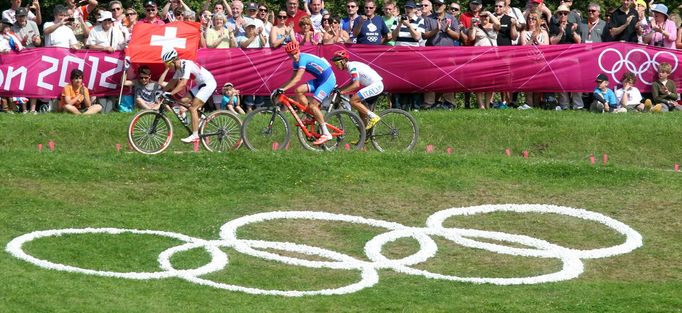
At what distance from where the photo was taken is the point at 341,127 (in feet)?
95.0

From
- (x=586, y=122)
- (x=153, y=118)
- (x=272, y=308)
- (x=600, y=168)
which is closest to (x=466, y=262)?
(x=272, y=308)

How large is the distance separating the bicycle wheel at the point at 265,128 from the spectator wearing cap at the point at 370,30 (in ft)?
19.5

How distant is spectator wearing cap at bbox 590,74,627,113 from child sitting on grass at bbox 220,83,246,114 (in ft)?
30.6

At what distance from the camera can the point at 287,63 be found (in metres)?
33.8

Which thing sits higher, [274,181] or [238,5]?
[238,5]

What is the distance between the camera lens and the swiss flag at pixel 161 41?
3331cm

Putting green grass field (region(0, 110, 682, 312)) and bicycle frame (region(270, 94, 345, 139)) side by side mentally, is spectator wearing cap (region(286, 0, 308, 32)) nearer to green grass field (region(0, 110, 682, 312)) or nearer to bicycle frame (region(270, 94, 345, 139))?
green grass field (region(0, 110, 682, 312))

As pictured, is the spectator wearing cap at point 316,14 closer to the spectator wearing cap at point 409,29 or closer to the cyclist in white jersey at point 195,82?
the spectator wearing cap at point 409,29

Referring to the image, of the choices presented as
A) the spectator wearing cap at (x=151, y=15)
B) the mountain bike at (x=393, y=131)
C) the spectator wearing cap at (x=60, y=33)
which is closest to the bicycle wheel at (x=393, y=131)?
the mountain bike at (x=393, y=131)

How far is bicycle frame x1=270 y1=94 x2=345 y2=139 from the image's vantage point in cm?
2825

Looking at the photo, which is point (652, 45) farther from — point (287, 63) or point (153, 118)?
point (153, 118)

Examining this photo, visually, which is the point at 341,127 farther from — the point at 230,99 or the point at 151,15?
the point at 151,15

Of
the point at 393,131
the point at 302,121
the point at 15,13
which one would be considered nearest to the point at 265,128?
the point at 302,121

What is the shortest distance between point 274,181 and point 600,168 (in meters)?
7.11
